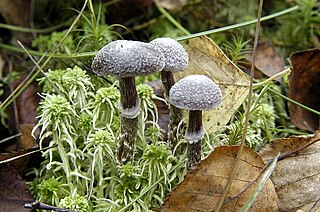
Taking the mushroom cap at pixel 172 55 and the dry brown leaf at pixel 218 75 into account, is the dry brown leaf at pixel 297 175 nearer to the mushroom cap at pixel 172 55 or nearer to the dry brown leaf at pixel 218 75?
the dry brown leaf at pixel 218 75

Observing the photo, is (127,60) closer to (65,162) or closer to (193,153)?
(193,153)

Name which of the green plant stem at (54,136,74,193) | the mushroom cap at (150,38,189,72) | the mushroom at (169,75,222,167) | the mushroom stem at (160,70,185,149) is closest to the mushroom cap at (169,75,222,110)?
the mushroom at (169,75,222,167)

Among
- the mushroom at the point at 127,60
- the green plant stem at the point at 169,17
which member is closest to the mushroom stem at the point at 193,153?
the mushroom at the point at 127,60

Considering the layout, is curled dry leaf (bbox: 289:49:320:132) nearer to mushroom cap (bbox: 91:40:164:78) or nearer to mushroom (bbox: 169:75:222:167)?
mushroom (bbox: 169:75:222:167)

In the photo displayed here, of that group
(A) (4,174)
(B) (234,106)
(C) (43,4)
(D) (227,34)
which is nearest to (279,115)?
(B) (234,106)

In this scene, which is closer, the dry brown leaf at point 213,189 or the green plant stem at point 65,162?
the dry brown leaf at point 213,189

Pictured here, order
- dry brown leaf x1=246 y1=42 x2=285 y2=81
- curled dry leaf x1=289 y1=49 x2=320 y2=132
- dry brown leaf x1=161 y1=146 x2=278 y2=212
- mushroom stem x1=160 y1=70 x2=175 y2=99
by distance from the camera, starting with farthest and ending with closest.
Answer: dry brown leaf x1=246 y1=42 x2=285 y2=81 → curled dry leaf x1=289 y1=49 x2=320 y2=132 → mushroom stem x1=160 y1=70 x2=175 y2=99 → dry brown leaf x1=161 y1=146 x2=278 y2=212
